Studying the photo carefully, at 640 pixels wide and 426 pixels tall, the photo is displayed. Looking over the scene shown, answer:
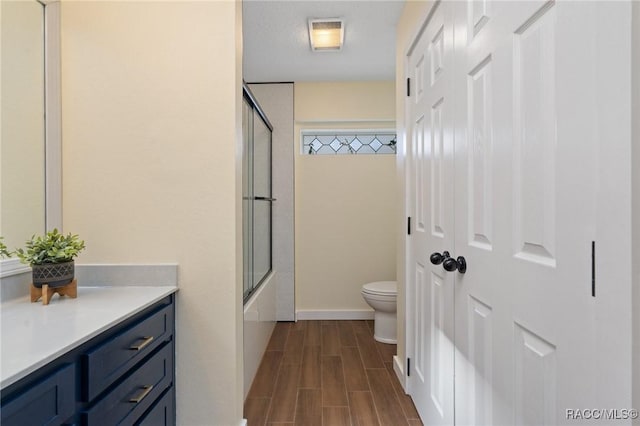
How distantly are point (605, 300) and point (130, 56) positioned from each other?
1922 mm

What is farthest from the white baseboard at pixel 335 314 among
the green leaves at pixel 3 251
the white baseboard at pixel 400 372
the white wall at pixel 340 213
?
the green leaves at pixel 3 251

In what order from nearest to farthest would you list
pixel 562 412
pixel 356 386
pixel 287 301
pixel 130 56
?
pixel 562 412, pixel 130 56, pixel 356 386, pixel 287 301

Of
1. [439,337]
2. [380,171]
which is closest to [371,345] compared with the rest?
[439,337]

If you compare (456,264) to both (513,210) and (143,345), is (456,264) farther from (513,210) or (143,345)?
(143,345)

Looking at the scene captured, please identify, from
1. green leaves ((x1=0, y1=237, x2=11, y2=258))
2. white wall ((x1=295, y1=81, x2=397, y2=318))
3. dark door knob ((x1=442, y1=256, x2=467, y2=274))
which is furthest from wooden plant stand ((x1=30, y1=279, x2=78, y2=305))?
white wall ((x1=295, y1=81, x2=397, y2=318))

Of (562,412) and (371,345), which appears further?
(371,345)

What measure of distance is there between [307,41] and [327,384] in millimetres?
2657

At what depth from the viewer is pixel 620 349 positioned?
62 centimetres

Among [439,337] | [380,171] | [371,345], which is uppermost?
[380,171]

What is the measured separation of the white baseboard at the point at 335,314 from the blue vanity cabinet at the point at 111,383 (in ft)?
7.54

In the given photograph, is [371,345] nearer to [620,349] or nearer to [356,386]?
[356,386]

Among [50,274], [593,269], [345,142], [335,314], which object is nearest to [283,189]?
[345,142]

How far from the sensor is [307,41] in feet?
9.48

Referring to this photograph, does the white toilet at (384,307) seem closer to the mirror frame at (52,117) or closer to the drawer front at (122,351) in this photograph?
the drawer front at (122,351)
